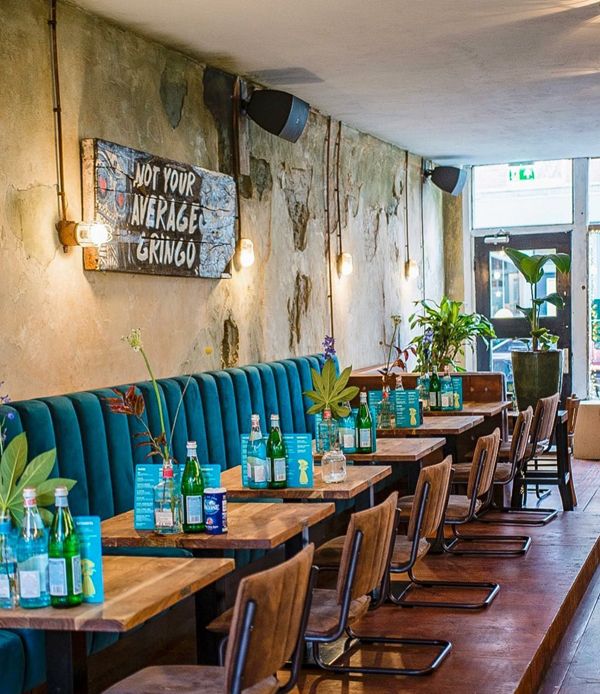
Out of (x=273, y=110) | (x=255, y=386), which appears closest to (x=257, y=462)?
(x=255, y=386)

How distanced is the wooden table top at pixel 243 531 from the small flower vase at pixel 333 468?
0.49 m

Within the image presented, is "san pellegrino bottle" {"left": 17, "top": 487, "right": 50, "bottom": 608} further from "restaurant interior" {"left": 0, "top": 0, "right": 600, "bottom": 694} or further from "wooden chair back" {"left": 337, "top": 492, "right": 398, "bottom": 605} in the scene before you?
"wooden chair back" {"left": 337, "top": 492, "right": 398, "bottom": 605}

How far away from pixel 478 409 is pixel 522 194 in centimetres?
526

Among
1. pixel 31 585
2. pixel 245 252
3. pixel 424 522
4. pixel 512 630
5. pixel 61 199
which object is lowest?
pixel 512 630

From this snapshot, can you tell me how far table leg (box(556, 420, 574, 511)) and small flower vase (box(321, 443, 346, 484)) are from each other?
11.5 ft

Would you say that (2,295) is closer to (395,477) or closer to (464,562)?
(464,562)

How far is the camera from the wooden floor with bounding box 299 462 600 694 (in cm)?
414

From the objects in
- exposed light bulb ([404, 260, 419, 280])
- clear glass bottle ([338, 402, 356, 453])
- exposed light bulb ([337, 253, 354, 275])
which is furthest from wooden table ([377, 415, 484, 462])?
exposed light bulb ([404, 260, 419, 280])

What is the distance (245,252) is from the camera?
6.91 m

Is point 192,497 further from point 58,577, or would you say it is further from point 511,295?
point 511,295

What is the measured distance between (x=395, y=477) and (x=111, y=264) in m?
3.22

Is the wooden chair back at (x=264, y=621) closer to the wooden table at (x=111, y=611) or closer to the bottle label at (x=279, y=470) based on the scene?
the wooden table at (x=111, y=611)

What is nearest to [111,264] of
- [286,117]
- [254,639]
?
[286,117]

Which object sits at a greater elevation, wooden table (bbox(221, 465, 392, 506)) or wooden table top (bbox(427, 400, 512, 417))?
wooden table top (bbox(427, 400, 512, 417))
